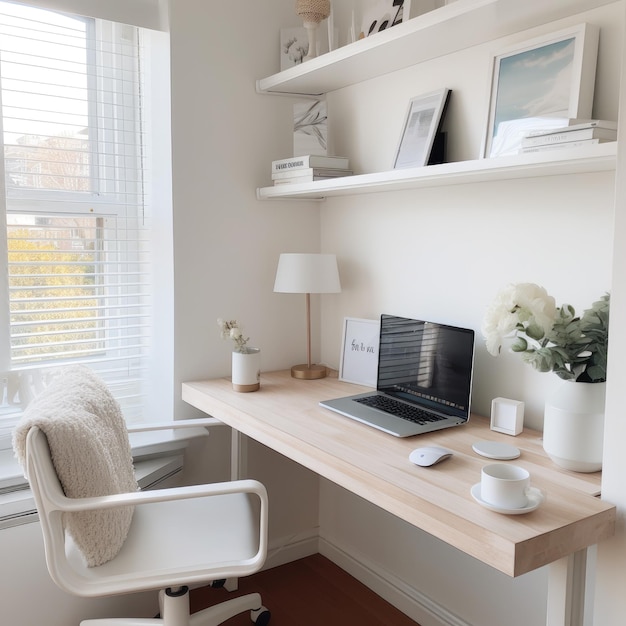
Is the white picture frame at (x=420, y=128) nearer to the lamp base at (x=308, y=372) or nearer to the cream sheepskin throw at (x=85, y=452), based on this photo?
the lamp base at (x=308, y=372)

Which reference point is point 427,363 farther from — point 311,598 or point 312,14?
point 312,14

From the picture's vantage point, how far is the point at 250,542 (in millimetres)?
1679

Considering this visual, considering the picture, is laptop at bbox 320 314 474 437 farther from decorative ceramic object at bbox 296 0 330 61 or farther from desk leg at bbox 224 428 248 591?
decorative ceramic object at bbox 296 0 330 61

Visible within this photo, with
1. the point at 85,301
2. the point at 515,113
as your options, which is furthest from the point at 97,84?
the point at 515,113

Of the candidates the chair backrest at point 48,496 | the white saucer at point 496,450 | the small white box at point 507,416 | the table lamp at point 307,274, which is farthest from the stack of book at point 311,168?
the chair backrest at point 48,496

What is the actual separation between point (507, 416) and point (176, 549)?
933 mm

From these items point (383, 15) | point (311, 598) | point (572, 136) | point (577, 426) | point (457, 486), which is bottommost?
point (311, 598)

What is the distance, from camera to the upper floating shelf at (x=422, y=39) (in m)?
1.55

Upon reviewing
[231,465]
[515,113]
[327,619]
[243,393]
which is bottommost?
[327,619]

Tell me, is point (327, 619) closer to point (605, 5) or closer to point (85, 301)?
point (85, 301)

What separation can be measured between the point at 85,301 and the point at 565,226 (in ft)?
5.31

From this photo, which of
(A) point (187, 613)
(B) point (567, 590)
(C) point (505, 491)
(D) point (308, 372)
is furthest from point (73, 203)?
(B) point (567, 590)

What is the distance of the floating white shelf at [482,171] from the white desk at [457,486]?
2.27 ft

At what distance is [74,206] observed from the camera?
87.8 inches
